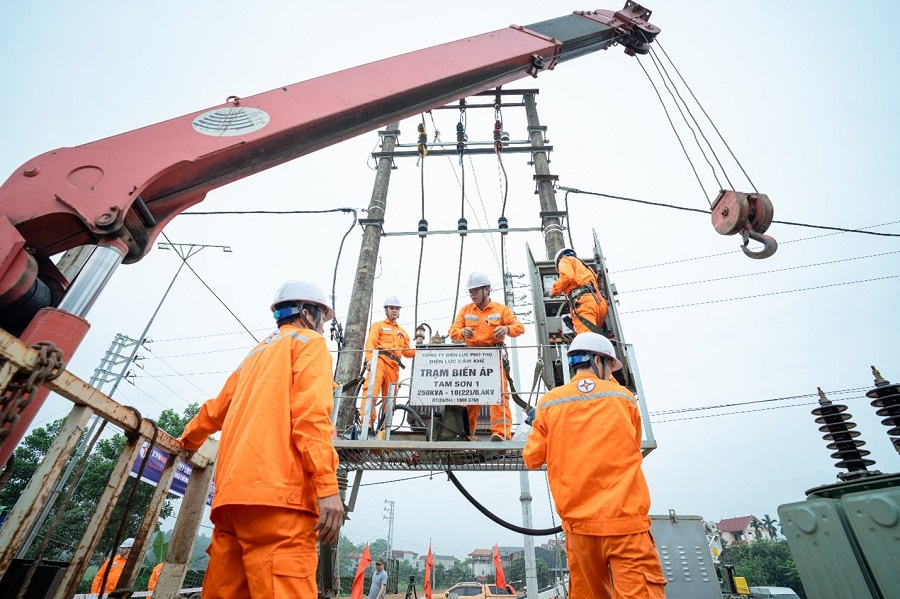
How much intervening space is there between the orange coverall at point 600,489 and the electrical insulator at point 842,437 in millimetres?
1183

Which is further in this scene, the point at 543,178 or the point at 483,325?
the point at 543,178

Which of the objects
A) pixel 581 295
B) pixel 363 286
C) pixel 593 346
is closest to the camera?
pixel 593 346

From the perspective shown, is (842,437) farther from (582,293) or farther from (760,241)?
(582,293)

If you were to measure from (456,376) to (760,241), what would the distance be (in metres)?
3.11

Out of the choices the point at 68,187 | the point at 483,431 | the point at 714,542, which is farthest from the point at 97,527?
the point at 714,542

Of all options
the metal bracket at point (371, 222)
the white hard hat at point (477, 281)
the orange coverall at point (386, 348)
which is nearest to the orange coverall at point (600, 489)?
the white hard hat at point (477, 281)

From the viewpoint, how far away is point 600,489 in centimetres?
262

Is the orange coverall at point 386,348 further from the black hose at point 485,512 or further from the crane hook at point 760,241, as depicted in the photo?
the crane hook at point 760,241

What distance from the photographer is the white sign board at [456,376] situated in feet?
15.8

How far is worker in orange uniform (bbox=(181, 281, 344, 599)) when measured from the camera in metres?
1.86

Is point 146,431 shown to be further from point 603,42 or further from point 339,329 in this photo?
point 603,42

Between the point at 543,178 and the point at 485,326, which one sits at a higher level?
the point at 543,178

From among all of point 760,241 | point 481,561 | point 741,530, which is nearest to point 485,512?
point 760,241

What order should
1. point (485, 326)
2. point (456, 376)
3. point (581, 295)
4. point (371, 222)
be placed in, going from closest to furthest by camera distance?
point (456, 376), point (581, 295), point (485, 326), point (371, 222)
